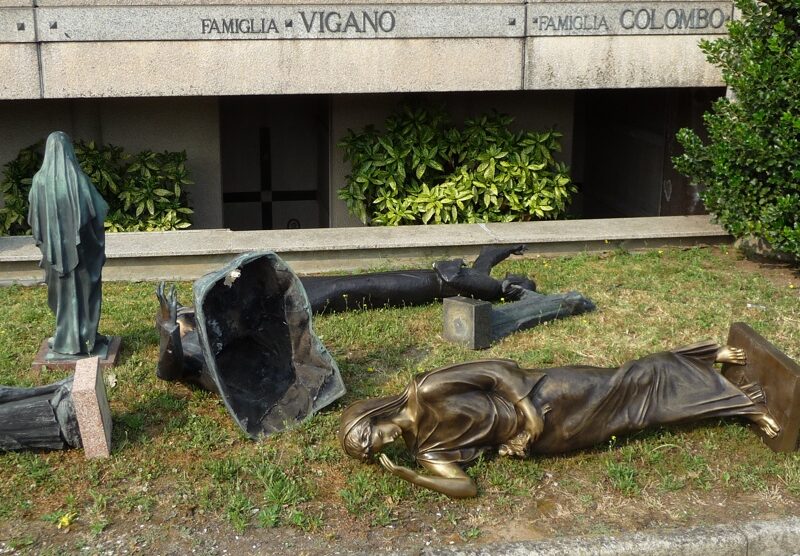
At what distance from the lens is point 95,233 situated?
5.95 metres

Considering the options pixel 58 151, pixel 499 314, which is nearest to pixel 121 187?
pixel 58 151

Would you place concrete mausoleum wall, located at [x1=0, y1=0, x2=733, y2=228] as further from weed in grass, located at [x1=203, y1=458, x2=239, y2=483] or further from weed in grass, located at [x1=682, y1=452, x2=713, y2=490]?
weed in grass, located at [x1=682, y1=452, x2=713, y2=490]

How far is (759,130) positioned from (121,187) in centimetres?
584

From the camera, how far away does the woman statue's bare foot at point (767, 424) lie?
17.0ft

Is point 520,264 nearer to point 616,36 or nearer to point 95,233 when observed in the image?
point 616,36

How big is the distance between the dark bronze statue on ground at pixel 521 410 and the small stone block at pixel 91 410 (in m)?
1.28

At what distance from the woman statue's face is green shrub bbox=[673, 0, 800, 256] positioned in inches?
175

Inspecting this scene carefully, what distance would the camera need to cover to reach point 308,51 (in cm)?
861

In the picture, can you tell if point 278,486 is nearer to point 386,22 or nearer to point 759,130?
point 386,22

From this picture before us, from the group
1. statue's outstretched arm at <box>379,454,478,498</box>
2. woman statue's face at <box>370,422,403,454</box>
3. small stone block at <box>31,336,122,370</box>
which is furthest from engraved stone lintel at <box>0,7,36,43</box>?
statue's outstretched arm at <box>379,454,478,498</box>

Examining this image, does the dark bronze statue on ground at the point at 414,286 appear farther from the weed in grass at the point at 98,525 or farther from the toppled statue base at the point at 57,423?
the weed in grass at the point at 98,525

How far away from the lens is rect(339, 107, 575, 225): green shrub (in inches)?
380

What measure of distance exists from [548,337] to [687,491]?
1995mm

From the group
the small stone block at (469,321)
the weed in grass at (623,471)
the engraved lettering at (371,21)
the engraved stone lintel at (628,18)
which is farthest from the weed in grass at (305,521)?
the engraved stone lintel at (628,18)
